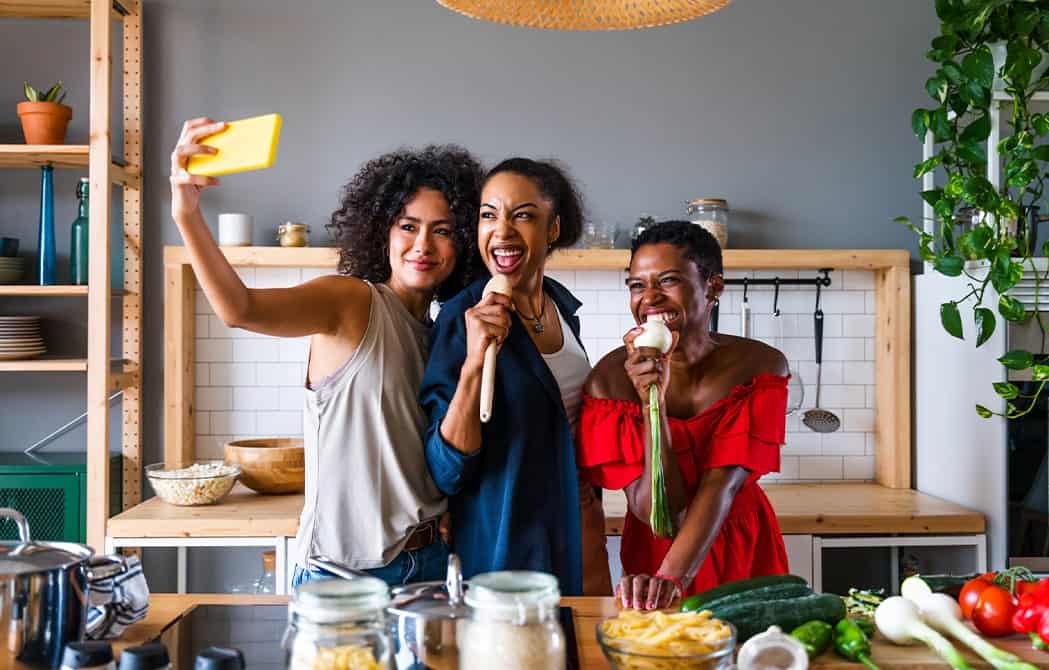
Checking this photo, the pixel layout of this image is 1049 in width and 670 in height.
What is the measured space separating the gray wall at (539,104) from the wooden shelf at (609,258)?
22cm

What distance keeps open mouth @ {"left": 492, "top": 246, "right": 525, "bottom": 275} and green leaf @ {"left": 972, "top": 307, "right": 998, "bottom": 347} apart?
1990 millimetres

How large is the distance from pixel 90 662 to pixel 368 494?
925 mm

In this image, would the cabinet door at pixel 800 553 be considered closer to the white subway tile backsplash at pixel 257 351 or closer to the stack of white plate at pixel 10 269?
the white subway tile backsplash at pixel 257 351

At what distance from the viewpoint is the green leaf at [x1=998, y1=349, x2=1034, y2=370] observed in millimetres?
3482

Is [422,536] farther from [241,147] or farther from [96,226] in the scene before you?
[96,226]

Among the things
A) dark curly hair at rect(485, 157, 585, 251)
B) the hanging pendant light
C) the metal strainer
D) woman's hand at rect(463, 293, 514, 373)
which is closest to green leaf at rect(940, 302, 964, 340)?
the metal strainer

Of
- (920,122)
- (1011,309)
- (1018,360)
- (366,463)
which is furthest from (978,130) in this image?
(366,463)

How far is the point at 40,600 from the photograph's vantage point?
1383 mm

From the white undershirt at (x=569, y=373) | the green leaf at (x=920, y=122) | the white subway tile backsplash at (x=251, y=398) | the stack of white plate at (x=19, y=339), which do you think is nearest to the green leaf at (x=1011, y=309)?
the green leaf at (x=920, y=122)

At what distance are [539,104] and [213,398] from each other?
1840 millimetres

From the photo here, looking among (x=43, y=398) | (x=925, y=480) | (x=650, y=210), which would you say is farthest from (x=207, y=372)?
(x=925, y=480)

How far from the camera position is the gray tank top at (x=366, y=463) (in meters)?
2.19

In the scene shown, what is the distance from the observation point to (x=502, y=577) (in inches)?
50.4

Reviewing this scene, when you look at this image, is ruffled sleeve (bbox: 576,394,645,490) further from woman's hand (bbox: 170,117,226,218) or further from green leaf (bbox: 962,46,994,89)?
green leaf (bbox: 962,46,994,89)
